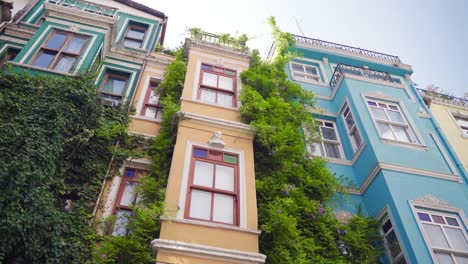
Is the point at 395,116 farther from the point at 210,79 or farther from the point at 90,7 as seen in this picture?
the point at 90,7

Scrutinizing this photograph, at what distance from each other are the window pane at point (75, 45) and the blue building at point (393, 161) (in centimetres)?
771

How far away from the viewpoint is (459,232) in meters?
8.68

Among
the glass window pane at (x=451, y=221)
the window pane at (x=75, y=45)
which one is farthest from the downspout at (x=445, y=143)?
the window pane at (x=75, y=45)

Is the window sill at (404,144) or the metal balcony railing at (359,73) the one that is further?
the metal balcony railing at (359,73)

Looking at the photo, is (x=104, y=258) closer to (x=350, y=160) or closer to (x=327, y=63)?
(x=350, y=160)

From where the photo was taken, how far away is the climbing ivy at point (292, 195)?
24.0 ft

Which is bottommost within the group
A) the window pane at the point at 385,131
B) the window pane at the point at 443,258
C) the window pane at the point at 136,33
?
the window pane at the point at 443,258

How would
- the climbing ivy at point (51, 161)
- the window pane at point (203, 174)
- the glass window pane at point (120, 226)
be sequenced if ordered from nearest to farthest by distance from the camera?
1. the climbing ivy at point (51, 161)
2. the glass window pane at point (120, 226)
3. the window pane at point (203, 174)

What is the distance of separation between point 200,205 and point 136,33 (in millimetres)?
9909

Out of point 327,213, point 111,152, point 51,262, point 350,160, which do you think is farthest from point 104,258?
point 350,160

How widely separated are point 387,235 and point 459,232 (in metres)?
1.67

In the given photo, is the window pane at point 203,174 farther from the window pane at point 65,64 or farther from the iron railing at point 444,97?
the iron railing at point 444,97

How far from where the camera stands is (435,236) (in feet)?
27.6

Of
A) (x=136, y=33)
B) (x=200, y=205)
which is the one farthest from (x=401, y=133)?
(x=136, y=33)
